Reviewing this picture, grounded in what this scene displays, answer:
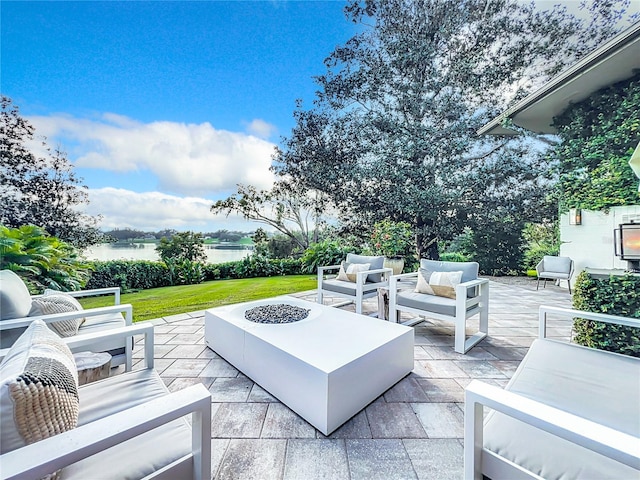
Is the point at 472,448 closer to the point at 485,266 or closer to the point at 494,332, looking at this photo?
the point at 494,332

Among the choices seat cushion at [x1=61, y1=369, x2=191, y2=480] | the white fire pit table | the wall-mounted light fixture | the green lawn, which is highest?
the wall-mounted light fixture

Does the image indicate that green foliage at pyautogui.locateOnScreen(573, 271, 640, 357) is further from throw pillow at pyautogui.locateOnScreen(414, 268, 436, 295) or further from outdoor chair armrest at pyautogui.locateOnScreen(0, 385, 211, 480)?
outdoor chair armrest at pyautogui.locateOnScreen(0, 385, 211, 480)

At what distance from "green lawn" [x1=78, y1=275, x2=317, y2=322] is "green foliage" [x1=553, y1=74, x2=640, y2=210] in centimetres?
487

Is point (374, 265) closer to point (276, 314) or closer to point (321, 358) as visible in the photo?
point (276, 314)

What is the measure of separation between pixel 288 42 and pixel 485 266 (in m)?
7.99

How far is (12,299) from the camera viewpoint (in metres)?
1.93

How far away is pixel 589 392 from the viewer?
137cm

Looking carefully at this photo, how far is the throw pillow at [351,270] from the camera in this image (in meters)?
4.25

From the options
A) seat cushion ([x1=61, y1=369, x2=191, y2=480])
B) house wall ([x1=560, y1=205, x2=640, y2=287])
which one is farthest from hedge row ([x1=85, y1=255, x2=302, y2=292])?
house wall ([x1=560, y1=205, x2=640, y2=287])

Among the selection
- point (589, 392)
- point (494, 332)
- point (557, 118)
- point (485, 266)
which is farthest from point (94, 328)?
point (485, 266)

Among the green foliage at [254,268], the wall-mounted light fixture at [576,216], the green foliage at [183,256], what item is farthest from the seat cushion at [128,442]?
the wall-mounted light fixture at [576,216]

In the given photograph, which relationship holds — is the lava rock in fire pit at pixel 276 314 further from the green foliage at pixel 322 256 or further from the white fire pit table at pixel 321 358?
the green foliage at pixel 322 256

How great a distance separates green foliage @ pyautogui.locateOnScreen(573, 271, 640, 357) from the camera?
7.43ft

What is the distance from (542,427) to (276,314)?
7.13 feet
